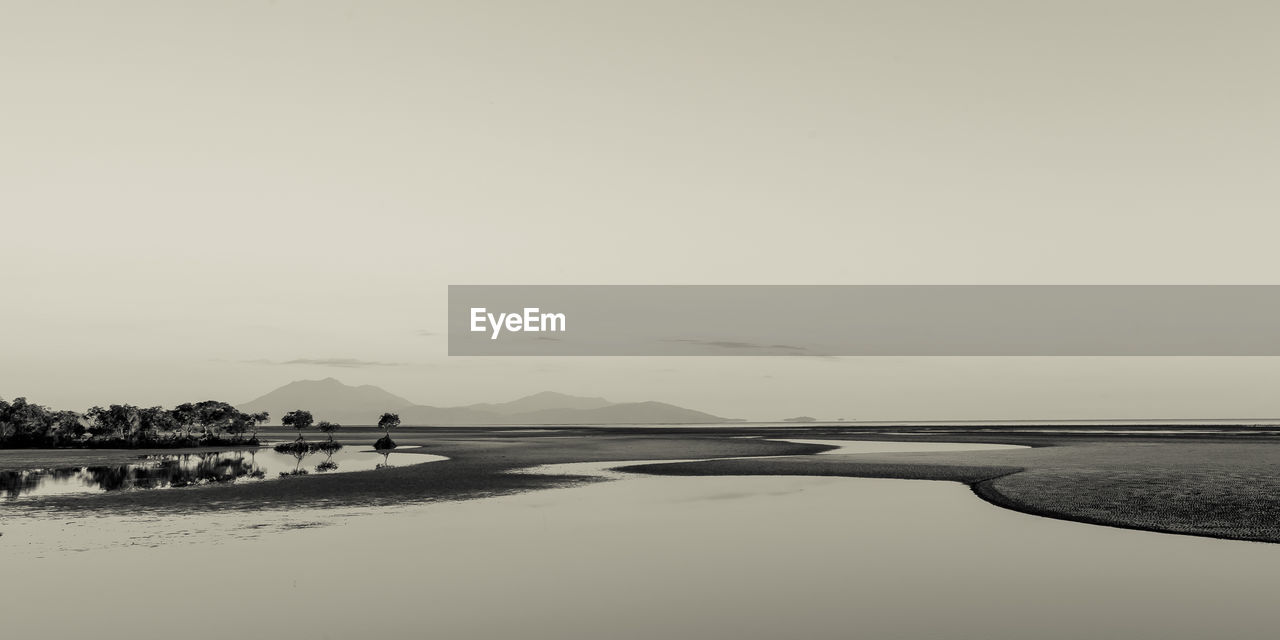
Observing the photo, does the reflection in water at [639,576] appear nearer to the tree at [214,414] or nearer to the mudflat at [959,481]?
the mudflat at [959,481]

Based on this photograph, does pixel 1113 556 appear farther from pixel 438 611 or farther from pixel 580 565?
pixel 438 611

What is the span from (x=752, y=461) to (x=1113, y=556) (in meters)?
47.2

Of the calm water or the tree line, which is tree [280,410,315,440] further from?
the calm water

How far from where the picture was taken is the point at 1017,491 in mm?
42156

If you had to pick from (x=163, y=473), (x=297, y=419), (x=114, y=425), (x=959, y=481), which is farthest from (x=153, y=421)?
(x=959, y=481)

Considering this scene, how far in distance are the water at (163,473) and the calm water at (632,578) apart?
731 inches

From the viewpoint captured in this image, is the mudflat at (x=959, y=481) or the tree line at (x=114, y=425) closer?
the mudflat at (x=959, y=481)

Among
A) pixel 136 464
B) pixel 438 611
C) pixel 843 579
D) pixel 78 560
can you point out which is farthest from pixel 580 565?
pixel 136 464

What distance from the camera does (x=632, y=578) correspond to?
2331cm

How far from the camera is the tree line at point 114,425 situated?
105688mm

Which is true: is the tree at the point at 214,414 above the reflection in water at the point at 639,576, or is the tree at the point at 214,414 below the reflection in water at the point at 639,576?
above

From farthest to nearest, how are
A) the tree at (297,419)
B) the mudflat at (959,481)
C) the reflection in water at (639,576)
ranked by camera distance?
the tree at (297,419) < the mudflat at (959,481) < the reflection in water at (639,576)

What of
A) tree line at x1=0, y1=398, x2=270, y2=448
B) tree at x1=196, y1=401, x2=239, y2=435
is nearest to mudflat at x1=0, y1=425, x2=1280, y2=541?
tree line at x1=0, y1=398, x2=270, y2=448

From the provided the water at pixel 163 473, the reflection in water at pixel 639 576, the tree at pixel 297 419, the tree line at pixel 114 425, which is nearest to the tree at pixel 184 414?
the tree line at pixel 114 425
